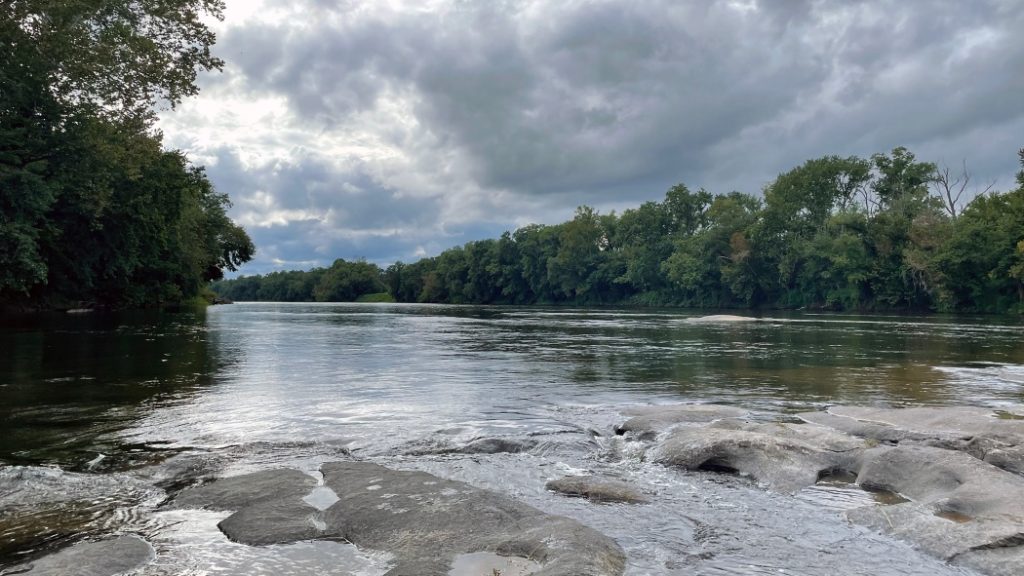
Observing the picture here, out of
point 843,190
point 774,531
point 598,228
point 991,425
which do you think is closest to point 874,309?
point 843,190

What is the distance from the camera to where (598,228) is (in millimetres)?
141250

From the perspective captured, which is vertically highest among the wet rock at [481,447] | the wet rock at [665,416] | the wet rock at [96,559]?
the wet rock at [96,559]

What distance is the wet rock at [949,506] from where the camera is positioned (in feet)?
18.5

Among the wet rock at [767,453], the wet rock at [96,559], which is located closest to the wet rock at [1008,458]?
the wet rock at [767,453]

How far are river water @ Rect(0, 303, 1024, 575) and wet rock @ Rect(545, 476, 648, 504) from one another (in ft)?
0.59

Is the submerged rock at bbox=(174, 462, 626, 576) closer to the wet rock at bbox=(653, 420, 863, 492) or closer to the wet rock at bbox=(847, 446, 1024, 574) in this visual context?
the wet rock at bbox=(847, 446, 1024, 574)

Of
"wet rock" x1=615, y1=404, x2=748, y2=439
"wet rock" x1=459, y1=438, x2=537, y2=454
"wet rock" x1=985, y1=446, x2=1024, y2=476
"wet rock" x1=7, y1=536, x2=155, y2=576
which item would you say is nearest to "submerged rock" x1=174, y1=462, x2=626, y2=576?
"wet rock" x1=7, y1=536, x2=155, y2=576

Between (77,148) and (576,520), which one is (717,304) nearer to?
(77,148)

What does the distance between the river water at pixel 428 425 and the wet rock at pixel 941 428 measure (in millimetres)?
1315

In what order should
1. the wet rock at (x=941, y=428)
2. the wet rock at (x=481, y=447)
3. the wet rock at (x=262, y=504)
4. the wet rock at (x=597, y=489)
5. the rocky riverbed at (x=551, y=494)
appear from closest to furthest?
the rocky riverbed at (x=551, y=494)
the wet rock at (x=262, y=504)
the wet rock at (x=597, y=489)
the wet rock at (x=941, y=428)
the wet rock at (x=481, y=447)

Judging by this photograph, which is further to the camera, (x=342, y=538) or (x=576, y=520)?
(x=576, y=520)

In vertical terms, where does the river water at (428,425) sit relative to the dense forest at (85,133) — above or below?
below

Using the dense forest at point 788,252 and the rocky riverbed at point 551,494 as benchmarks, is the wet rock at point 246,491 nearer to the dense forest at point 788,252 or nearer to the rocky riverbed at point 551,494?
the rocky riverbed at point 551,494

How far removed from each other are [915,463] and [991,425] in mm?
3166
